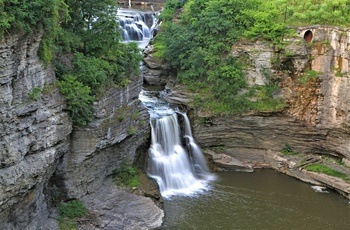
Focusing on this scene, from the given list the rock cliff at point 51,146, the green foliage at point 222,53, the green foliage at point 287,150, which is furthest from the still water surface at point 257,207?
the green foliage at point 222,53

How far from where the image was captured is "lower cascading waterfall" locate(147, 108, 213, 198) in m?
21.1

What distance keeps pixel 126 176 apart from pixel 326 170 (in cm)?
1025

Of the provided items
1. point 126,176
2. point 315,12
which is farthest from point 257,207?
point 315,12

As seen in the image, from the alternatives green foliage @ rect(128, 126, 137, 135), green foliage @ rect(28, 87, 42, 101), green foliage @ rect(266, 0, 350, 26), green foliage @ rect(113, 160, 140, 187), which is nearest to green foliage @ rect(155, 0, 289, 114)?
green foliage @ rect(266, 0, 350, 26)

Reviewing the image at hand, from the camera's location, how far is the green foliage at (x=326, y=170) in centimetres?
2253

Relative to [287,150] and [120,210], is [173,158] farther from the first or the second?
[287,150]

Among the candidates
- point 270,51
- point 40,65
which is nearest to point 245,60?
point 270,51

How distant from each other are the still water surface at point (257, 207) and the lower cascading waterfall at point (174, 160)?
2.79 feet

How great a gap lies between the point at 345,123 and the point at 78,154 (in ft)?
44.6

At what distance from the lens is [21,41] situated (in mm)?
12852

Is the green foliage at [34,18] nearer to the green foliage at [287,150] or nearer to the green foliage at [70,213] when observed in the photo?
the green foliage at [70,213]

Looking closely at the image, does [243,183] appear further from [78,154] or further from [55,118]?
[55,118]

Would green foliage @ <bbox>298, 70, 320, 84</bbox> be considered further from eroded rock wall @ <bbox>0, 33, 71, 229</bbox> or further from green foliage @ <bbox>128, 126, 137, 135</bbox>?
eroded rock wall @ <bbox>0, 33, 71, 229</bbox>

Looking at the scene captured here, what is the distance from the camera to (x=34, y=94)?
13.6 metres
